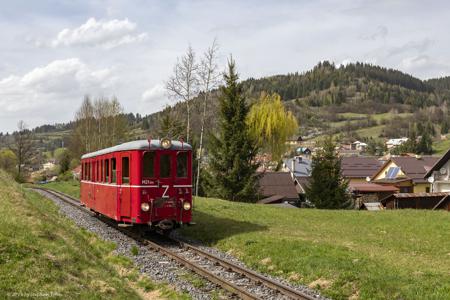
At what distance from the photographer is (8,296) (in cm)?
771

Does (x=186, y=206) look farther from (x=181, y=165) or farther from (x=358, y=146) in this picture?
(x=358, y=146)

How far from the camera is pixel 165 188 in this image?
651 inches

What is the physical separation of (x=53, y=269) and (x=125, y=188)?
7314 millimetres

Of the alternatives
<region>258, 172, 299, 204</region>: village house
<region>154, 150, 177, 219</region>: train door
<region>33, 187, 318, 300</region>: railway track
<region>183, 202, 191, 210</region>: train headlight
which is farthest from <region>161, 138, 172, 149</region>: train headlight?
<region>258, 172, 299, 204</region>: village house

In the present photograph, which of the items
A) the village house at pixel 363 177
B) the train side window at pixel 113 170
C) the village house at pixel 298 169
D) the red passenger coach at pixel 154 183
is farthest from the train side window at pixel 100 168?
the village house at pixel 298 169

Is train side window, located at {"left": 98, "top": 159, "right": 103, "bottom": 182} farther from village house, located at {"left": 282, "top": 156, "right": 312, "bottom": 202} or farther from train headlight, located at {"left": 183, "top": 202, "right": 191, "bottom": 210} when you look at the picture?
village house, located at {"left": 282, "top": 156, "right": 312, "bottom": 202}

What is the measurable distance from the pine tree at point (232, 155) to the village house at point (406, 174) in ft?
117

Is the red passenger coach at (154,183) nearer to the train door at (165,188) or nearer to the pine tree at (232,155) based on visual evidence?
the train door at (165,188)

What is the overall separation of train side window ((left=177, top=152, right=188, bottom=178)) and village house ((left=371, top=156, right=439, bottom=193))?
182 ft

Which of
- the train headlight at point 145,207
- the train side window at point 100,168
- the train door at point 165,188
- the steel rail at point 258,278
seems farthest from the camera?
the train side window at point 100,168

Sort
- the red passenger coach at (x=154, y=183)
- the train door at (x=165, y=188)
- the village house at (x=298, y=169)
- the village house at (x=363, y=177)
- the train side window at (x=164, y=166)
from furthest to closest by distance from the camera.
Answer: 1. the village house at (x=298, y=169)
2. the village house at (x=363, y=177)
3. the train side window at (x=164, y=166)
4. the train door at (x=165, y=188)
5. the red passenger coach at (x=154, y=183)

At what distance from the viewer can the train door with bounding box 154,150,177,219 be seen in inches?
647

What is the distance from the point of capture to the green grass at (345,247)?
10.2 meters

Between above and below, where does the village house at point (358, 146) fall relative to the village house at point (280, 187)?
above
